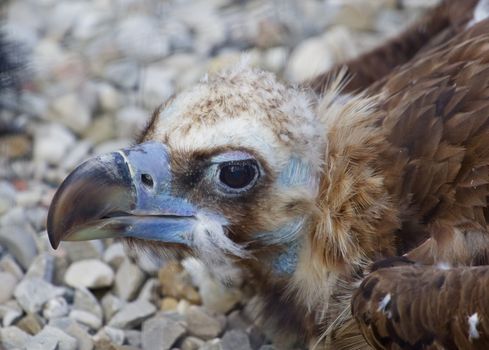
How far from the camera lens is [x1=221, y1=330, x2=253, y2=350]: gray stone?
3.66m

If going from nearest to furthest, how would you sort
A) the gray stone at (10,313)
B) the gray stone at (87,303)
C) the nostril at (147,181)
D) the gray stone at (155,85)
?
Result: the nostril at (147,181) → the gray stone at (10,313) → the gray stone at (87,303) → the gray stone at (155,85)

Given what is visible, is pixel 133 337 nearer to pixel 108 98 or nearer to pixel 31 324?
pixel 31 324

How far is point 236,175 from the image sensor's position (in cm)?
317

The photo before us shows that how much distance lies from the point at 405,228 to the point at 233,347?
33.1 inches

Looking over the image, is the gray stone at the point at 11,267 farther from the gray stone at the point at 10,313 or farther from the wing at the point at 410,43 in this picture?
the wing at the point at 410,43

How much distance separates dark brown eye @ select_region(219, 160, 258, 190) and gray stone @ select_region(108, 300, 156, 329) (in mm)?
863

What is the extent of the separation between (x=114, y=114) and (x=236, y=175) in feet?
7.48

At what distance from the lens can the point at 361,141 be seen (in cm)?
333

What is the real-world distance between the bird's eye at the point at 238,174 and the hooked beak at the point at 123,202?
0.48 feet

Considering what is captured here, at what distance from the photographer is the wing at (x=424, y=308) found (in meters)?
2.79

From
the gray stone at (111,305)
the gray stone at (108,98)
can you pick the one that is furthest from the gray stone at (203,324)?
the gray stone at (108,98)

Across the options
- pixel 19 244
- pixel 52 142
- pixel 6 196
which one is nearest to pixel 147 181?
pixel 19 244

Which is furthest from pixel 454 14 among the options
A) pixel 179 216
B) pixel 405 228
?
pixel 179 216

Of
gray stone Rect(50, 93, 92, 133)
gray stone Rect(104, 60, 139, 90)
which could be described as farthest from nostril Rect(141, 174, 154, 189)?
gray stone Rect(104, 60, 139, 90)
